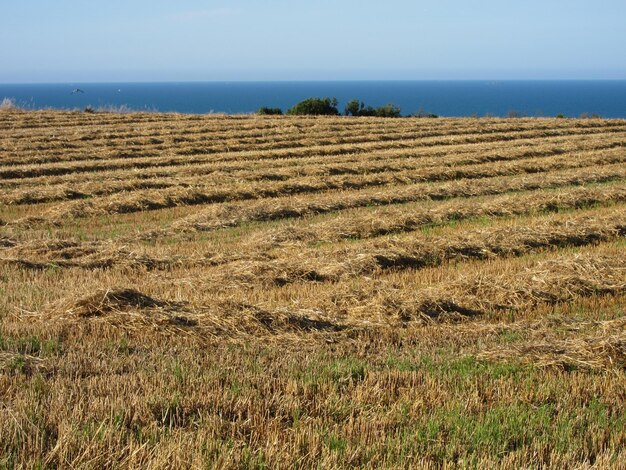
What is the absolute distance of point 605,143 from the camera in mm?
28062

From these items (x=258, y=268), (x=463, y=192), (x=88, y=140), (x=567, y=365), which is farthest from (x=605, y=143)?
(x=567, y=365)

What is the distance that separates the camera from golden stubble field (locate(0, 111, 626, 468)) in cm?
496

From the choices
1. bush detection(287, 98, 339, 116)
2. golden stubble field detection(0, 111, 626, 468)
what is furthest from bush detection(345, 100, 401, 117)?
golden stubble field detection(0, 111, 626, 468)

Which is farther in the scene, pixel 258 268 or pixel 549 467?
pixel 258 268

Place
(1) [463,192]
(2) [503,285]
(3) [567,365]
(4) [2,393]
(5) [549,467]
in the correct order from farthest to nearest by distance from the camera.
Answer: (1) [463,192] < (2) [503,285] < (3) [567,365] < (4) [2,393] < (5) [549,467]

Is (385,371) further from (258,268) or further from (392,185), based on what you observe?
(392,185)

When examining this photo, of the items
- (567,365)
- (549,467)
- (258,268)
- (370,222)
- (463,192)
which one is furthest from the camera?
(463,192)

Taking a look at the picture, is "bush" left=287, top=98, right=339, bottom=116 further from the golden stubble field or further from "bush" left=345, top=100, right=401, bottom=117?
the golden stubble field

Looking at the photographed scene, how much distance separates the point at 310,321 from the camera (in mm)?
7965

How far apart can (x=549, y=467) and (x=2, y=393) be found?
4056 mm

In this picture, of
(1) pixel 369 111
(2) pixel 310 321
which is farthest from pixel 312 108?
(2) pixel 310 321

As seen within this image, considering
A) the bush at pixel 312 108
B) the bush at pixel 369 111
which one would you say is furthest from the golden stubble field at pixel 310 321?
the bush at pixel 369 111

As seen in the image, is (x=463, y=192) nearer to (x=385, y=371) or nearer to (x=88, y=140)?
(x=385, y=371)

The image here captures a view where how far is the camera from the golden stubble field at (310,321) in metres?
4.96
